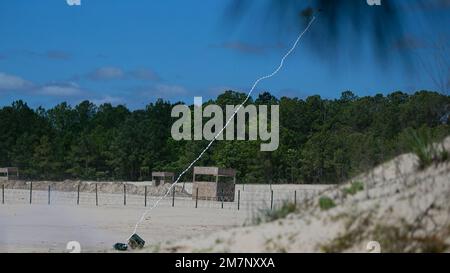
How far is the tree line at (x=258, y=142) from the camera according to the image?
725cm

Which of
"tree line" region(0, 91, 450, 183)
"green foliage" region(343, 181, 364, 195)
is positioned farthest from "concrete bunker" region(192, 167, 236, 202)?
"green foliage" region(343, 181, 364, 195)

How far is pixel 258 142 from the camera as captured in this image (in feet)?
42.3

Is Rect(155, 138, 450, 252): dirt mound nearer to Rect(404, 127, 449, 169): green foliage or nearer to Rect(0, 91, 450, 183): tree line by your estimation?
Rect(404, 127, 449, 169): green foliage

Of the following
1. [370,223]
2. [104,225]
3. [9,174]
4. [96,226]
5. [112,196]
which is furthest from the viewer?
[112,196]

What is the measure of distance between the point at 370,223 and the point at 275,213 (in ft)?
3.11

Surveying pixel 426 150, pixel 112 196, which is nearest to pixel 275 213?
pixel 426 150

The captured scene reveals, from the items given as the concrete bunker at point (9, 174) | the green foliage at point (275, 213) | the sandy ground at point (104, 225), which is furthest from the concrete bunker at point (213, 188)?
the green foliage at point (275, 213)

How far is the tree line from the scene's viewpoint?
7250 mm

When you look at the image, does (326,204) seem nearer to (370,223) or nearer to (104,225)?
(370,223)

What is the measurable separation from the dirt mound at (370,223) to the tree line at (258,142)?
764mm

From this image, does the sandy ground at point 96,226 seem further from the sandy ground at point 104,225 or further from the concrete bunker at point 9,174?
the concrete bunker at point 9,174

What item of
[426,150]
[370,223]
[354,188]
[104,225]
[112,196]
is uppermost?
[426,150]
